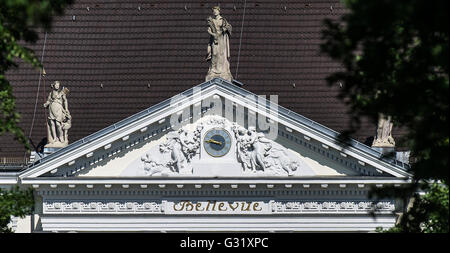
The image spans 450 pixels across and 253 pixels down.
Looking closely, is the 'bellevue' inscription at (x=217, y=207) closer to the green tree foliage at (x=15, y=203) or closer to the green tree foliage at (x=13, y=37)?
the green tree foliage at (x=15, y=203)

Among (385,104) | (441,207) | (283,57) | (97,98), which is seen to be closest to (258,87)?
(283,57)

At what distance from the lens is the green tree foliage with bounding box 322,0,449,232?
25.7m

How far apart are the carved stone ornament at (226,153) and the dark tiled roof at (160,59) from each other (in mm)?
3439

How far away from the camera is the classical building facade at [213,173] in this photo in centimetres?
5131

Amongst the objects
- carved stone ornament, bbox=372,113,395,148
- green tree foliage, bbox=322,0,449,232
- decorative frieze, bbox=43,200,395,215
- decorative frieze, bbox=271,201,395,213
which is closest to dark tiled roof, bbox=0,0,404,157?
carved stone ornament, bbox=372,113,395,148

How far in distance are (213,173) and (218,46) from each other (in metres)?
4.00

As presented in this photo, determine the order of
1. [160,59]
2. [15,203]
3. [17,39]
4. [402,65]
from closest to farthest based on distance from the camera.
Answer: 1. [402,65]
2. [17,39]
3. [15,203]
4. [160,59]

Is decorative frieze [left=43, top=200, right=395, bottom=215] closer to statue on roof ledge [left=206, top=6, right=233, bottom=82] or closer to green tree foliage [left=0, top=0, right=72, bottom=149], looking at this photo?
statue on roof ledge [left=206, top=6, right=233, bottom=82]

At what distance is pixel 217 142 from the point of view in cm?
5191

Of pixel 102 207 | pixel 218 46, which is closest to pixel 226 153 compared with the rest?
pixel 218 46

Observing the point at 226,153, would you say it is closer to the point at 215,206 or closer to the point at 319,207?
the point at 215,206

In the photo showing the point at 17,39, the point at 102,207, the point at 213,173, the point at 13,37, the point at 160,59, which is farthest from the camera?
the point at 160,59

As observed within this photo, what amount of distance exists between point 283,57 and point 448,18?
3224 centimetres

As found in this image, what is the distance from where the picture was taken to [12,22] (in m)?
32.5
